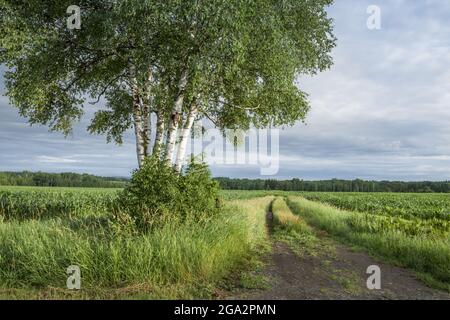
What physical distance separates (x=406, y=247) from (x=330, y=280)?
5.27 m

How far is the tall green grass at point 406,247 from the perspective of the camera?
10.9 metres

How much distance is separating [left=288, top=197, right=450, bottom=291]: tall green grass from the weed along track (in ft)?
1.77

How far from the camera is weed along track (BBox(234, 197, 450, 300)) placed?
8.37 meters

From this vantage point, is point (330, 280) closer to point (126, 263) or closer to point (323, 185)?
point (126, 263)

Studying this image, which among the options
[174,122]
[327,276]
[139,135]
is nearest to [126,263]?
[327,276]

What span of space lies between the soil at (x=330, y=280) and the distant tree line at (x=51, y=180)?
134 meters

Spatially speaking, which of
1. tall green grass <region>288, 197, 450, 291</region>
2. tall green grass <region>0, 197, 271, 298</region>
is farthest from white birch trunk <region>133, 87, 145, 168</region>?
tall green grass <region>288, 197, 450, 291</region>

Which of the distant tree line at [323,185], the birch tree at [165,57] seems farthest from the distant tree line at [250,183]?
the birch tree at [165,57]

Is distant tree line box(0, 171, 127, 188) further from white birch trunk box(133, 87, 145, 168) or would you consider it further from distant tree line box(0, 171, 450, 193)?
white birch trunk box(133, 87, 145, 168)

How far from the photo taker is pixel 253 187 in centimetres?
18150

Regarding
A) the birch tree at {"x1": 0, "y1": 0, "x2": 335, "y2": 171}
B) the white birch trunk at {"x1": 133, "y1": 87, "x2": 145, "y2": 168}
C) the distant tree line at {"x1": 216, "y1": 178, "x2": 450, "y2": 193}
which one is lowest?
the distant tree line at {"x1": 216, "y1": 178, "x2": 450, "y2": 193}

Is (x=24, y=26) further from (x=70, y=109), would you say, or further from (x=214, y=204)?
(x=214, y=204)
